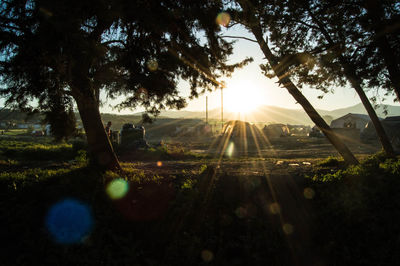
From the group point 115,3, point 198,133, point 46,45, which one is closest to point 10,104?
point 46,45

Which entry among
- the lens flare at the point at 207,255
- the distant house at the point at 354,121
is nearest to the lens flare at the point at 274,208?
the lens flare at the point at 207,255

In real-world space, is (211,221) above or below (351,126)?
below

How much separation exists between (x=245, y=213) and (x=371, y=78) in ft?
25.0

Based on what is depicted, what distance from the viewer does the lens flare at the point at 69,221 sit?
3.71 metres

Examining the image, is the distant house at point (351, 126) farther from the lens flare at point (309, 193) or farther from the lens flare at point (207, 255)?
the lens flare at point (207, 255)

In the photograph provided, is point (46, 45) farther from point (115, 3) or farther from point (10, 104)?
point (10, 104)

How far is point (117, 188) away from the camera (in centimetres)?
468

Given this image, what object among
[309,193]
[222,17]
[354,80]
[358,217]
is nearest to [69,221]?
[309,193]

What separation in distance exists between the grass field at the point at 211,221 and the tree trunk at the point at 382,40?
4089 millimetres

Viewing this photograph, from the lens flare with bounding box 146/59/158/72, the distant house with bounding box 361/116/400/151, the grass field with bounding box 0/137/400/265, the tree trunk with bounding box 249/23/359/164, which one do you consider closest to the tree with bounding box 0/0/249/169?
the lens flare with bounding box 146/59/158/72

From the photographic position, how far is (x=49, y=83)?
478 cm

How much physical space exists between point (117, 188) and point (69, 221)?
99 centimetres

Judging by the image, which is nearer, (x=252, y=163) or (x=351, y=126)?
(x=252, y=163)

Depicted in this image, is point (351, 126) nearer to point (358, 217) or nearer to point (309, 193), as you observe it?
point (309, 193)
